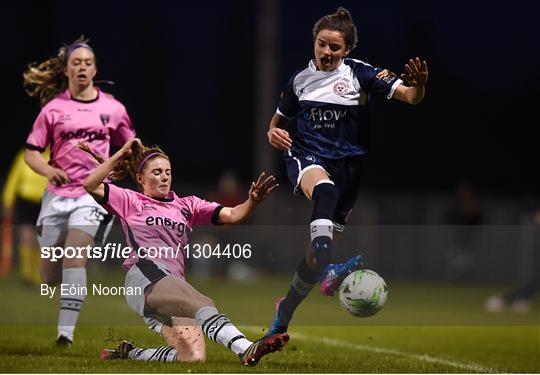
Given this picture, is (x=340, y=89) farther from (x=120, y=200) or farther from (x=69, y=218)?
(x=69, y=218)

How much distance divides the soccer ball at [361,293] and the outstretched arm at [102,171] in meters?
1.49

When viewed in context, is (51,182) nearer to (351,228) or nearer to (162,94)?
(351,228)

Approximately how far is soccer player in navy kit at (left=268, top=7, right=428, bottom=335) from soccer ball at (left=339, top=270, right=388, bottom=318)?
0.68 ft

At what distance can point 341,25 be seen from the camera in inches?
297

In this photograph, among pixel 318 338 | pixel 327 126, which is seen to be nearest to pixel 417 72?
pixel 327 126

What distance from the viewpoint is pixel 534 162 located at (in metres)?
27.3

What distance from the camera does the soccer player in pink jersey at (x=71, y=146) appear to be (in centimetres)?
885

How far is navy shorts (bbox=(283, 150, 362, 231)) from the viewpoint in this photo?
7914 mm

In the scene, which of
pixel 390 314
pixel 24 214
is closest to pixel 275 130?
pixel 390 314

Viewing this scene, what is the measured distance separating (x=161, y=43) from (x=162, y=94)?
6.64 feet

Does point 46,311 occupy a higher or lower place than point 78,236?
lower

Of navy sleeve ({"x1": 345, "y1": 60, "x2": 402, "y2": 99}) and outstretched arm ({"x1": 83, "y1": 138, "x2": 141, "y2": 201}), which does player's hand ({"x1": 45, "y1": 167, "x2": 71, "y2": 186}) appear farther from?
navy sleeve ({"x1": 345, "y1": 60, "x2": 402, "y2": 99})

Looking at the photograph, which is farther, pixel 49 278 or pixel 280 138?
pixel 49 278

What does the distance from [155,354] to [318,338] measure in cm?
347
